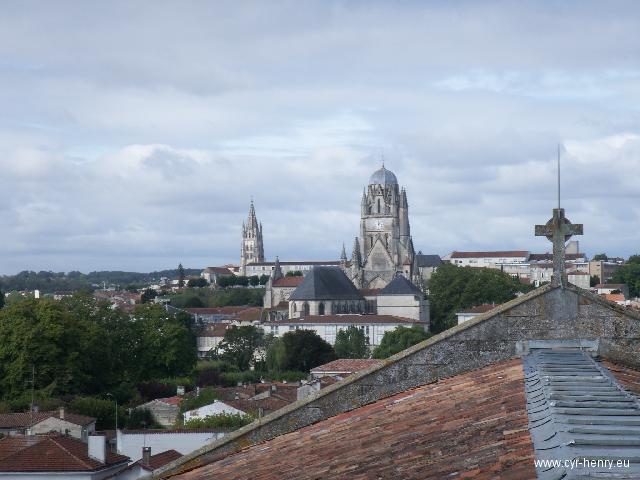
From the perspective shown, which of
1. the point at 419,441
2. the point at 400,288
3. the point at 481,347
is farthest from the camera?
the point at 400,288

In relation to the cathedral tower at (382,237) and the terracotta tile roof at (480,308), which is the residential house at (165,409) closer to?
the terracotta tile roof at (480,308)

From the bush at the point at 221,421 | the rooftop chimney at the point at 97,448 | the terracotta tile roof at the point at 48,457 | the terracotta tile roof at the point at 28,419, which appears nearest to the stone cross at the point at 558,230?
the terracotta tile roof at the point at 48,457

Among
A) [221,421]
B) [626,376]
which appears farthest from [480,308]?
[626,376]

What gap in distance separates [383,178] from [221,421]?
125 metres

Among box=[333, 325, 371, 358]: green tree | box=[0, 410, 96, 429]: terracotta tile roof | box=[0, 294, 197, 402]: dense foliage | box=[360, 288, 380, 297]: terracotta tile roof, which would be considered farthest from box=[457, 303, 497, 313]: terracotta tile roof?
box=[0, 410, 96, 429]: terracotta tile roof

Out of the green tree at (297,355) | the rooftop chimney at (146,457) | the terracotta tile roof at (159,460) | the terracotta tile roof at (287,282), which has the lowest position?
the terracotta tile roof at (159,460)

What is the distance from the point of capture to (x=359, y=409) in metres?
10.8

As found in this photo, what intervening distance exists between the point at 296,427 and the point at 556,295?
7.64 ft

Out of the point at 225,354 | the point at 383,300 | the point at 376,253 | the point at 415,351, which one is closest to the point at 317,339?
the point at 225,354

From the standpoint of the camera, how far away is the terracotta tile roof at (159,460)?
1397 inches

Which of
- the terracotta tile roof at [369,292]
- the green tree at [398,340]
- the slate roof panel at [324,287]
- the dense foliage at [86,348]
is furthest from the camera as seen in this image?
the terracotta tile roof at [369,292]

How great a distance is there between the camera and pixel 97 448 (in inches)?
1393

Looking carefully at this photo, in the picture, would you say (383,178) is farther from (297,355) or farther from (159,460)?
(159,460)

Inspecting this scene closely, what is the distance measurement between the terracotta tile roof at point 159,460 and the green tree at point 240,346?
72.2m
